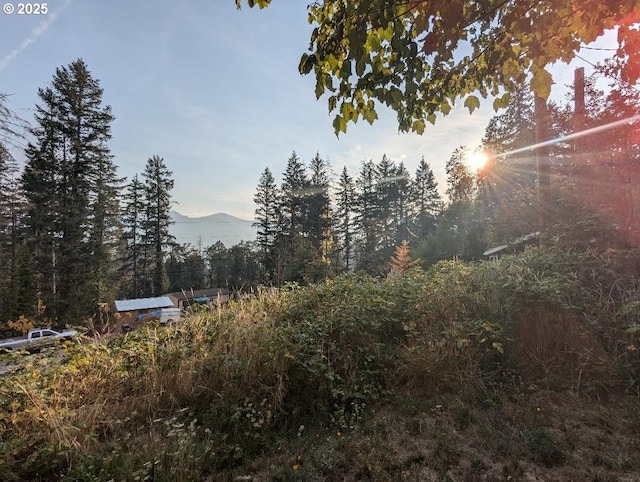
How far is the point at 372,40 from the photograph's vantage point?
1526 mm

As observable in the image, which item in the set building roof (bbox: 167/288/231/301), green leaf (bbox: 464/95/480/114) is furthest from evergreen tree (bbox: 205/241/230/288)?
green leaf (bbox: 464/95/480/114)

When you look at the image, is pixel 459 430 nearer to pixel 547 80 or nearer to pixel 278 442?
pixel 278 442

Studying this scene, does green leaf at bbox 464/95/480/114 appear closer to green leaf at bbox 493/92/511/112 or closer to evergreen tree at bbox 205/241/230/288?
green leaf at bbox 493/92/511/112

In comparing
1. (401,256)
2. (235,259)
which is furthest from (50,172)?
(401,256)

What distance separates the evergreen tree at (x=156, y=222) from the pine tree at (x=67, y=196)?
8273 millimetres

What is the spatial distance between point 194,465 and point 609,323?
3.40 metres

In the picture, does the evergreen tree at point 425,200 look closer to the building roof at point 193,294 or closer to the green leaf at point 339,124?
the building roof at point 193,294

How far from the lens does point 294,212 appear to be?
31156mm

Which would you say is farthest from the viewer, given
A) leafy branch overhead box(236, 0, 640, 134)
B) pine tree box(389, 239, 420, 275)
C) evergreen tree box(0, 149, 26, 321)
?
evergreen tree box(0, 149, 26, 321)

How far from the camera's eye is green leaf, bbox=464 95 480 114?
6.12 feet

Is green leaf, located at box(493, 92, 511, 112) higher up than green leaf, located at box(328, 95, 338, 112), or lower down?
higher up

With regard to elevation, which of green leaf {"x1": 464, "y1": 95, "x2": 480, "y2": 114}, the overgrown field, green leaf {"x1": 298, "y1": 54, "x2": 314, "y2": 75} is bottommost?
the overgrown field

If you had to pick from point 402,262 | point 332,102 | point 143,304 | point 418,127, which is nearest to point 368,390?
point 418,127

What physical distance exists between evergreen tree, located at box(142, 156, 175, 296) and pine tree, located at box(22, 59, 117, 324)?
27.1 feet
